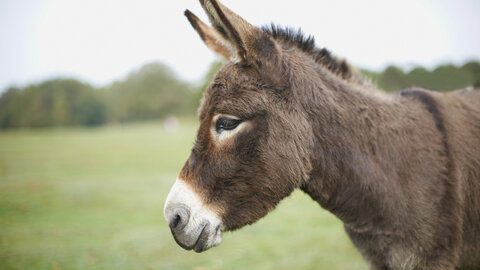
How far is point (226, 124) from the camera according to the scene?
221 centimetres

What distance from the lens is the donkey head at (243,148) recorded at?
2.13 m

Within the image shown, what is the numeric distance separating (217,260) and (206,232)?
4.29m

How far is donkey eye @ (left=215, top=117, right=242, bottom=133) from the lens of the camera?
86.5 inches

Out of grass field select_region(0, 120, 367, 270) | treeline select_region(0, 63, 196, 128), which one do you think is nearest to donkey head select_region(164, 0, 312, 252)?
grass field select_region(0, 120, 367, 270)

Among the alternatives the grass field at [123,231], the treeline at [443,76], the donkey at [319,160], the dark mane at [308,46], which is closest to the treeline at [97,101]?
the grass field at [123,231]

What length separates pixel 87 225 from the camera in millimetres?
8242

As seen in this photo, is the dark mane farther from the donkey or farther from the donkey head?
the donkey head

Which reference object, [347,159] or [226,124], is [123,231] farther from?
[347,159]

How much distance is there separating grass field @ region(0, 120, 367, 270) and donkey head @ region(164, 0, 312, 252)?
726 mm

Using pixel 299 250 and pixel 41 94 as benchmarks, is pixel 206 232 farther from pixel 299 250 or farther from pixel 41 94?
pixel 41 94

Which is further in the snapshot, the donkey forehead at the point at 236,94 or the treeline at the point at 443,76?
the treeline at the point at 443,76

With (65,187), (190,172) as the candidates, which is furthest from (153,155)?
(190,172)

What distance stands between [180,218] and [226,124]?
30.3 inches

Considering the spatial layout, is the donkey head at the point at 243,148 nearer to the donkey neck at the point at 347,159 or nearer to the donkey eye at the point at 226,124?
the donkey eye at the point at 226,124
